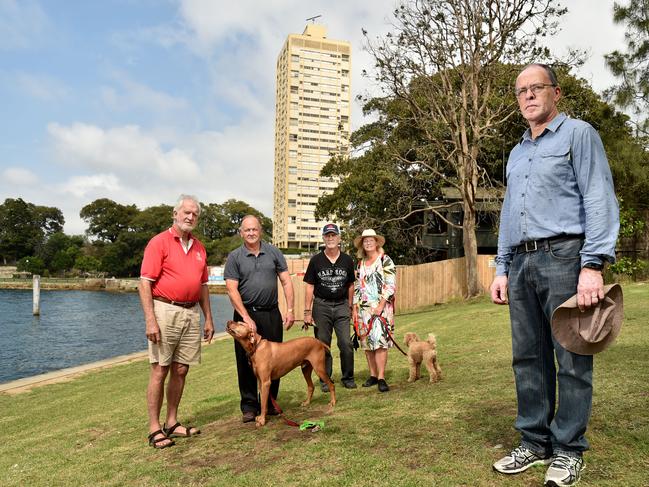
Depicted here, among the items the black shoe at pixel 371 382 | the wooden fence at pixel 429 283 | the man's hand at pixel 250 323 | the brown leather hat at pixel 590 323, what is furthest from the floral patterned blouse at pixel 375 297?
the wooden fence at pixel 429 283

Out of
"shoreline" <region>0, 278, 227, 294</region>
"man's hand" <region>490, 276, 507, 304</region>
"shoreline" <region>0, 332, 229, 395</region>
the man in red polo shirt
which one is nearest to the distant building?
"shoreline" <region>0, 278, 227, 294</region>

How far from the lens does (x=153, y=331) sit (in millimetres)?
4387

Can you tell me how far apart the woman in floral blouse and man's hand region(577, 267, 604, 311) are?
3379 millimetres

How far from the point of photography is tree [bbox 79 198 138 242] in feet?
304

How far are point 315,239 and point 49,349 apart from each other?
287 ft

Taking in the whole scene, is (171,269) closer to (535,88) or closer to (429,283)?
(535,88)

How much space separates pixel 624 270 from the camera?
1936 cm

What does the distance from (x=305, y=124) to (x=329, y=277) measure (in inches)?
4162

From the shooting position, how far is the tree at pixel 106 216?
304 ft

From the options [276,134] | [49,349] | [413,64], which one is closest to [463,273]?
[413,64]

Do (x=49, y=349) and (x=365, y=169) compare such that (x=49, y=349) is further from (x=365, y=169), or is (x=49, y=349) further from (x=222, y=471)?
(x=222, y=471)

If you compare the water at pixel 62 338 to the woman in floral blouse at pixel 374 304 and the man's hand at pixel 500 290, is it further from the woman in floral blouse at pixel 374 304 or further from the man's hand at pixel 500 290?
the man's hand at pixel 500 290

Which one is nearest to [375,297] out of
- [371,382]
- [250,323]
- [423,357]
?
[423,357]

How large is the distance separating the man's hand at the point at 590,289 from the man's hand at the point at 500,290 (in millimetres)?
679
